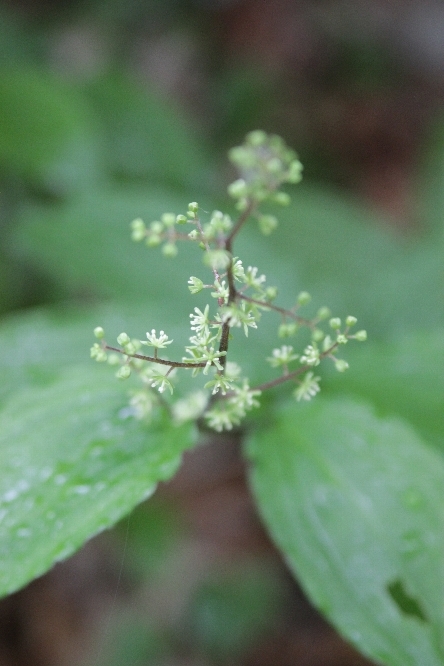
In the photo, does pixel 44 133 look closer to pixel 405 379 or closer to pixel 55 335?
pixel 55 335

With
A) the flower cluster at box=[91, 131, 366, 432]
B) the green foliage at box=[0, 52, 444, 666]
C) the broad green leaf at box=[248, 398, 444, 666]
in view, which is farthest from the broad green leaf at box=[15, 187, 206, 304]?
the flower cluster at box=[91, 131, 366, 432]

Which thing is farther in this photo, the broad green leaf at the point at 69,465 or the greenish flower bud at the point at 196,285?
the broad green leaf at the point at 69,465

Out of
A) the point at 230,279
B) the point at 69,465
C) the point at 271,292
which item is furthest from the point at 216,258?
the point at 69,465

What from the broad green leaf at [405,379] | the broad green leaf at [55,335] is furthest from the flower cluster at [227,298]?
the broad green leaf at [405,379]

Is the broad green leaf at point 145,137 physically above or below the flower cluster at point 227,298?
above

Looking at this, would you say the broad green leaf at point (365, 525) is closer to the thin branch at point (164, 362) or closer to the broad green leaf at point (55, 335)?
the thin branch at point (164, 362)

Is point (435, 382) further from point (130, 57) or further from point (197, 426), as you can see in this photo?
point (130, 57)
